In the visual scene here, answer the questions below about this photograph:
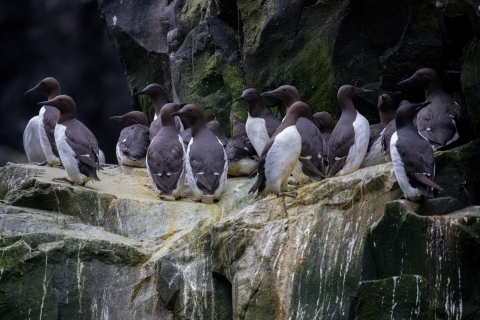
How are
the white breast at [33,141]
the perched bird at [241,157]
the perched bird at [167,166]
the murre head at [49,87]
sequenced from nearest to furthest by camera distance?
the perched bird at [167,166] < the perched bird at [241,157] < the white breast at [33,141] < the murre head at [49,87]

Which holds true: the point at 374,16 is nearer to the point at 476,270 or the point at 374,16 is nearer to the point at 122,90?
the point at 476,270

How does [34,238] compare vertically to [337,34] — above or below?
below

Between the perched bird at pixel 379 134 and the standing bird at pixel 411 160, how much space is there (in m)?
1.24

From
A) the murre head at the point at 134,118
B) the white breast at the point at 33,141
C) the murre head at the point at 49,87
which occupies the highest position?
the murre head at the point at 49,87

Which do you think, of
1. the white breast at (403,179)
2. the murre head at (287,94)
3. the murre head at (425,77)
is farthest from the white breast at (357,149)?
the white breast at (403,179)

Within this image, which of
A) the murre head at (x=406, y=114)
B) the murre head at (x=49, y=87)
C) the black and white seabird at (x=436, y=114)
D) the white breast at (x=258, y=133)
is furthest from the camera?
the murre head at (x=49, y=87)

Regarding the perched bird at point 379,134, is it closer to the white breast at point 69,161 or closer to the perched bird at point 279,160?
the perched bird at point 279,160

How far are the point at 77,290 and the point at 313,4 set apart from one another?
4.28 meters

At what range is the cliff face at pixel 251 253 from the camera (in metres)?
5.72

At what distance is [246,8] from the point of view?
389 inches

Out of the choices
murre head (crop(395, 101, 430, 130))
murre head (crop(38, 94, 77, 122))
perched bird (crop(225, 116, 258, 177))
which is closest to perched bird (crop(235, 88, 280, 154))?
perched bird (crop(225, 116, 258, 177))

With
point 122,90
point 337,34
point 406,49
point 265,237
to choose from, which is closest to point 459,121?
point 406,49

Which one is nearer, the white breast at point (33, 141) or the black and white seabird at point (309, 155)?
Result: the black and white seabird at point (309, 155)

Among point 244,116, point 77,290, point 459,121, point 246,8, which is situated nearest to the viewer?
point 77,290
